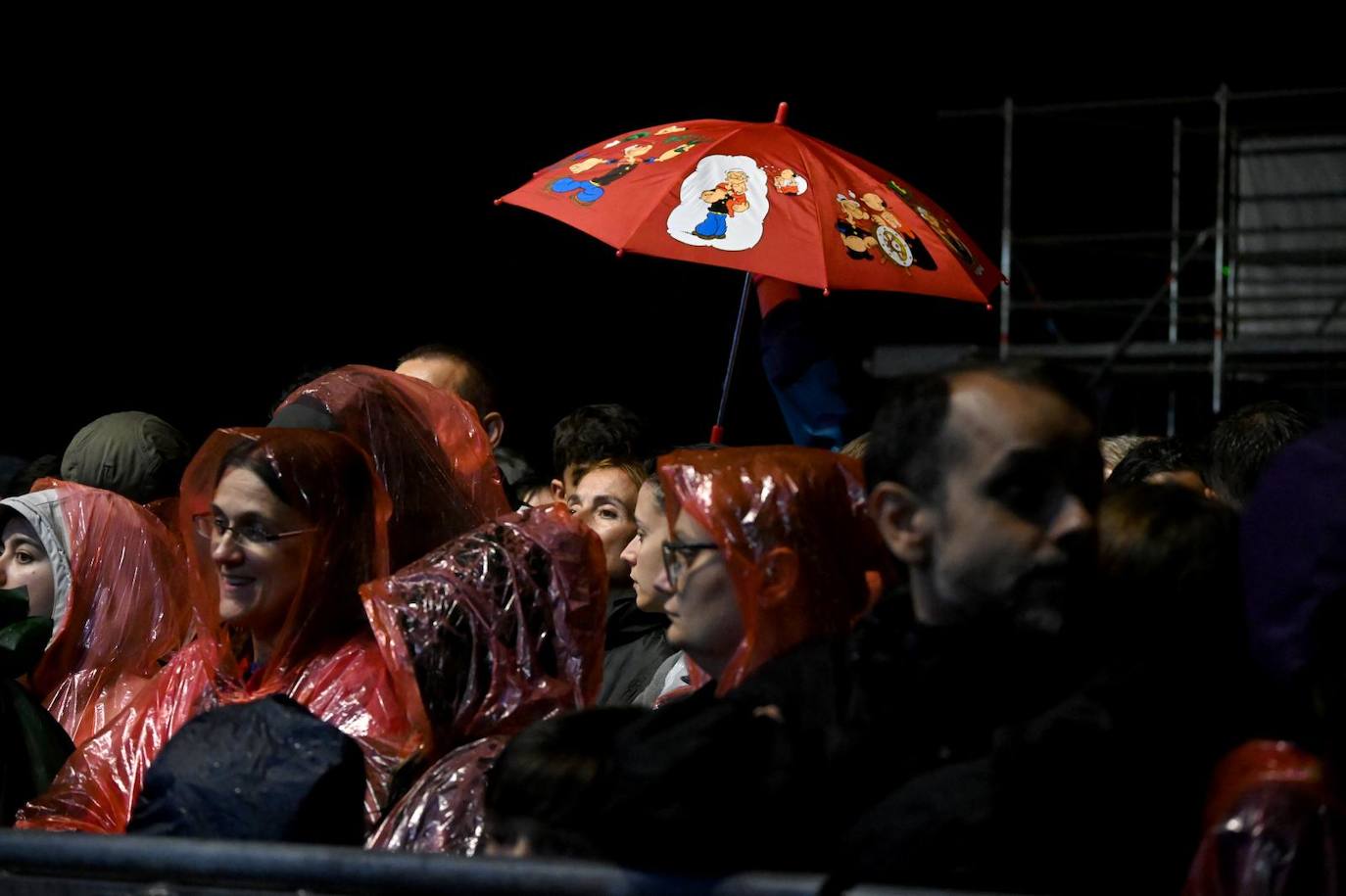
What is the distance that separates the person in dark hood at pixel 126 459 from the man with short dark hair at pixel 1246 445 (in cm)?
269

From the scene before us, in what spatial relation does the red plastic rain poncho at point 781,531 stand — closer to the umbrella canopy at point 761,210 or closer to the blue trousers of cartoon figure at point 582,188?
the umbrella canopy at point 761,210

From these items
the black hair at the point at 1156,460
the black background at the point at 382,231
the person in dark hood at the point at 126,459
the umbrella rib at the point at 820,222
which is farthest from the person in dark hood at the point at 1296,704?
the black background at the point at 382,231

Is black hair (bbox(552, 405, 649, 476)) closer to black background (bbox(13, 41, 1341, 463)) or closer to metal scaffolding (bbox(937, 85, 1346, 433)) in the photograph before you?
metal scaffolding (bbox(937, 85, 1346, 433))

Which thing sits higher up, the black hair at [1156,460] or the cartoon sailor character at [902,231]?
the cartoon sailor character at [902,231]

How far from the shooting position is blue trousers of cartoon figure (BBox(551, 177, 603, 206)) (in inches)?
155

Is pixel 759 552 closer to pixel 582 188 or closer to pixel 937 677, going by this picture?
pixel 937 677

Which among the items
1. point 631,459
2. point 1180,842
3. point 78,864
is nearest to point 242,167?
point 631,459

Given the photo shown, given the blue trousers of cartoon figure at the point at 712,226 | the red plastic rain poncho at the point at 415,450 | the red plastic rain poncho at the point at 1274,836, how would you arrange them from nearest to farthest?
the red plastic rain poncho at the point at 1274,836 → the red plastic rain poncho at the point at 415,450 → the blue trousers of cartoon figure at the point at 712,226

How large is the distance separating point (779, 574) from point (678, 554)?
0.16 meters

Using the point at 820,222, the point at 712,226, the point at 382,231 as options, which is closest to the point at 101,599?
the point at 712,226

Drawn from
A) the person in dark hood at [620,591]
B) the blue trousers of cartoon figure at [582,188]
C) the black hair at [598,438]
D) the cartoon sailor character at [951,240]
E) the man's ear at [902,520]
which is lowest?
the person in dark hood at [620,591]

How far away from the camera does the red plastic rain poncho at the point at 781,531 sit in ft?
8.23

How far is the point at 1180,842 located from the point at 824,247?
2.01 m

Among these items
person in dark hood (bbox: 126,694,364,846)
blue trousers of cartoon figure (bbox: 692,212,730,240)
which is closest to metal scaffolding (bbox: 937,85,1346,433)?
blue trousers of cartoon figure (bbox: 692,212,730,240)
